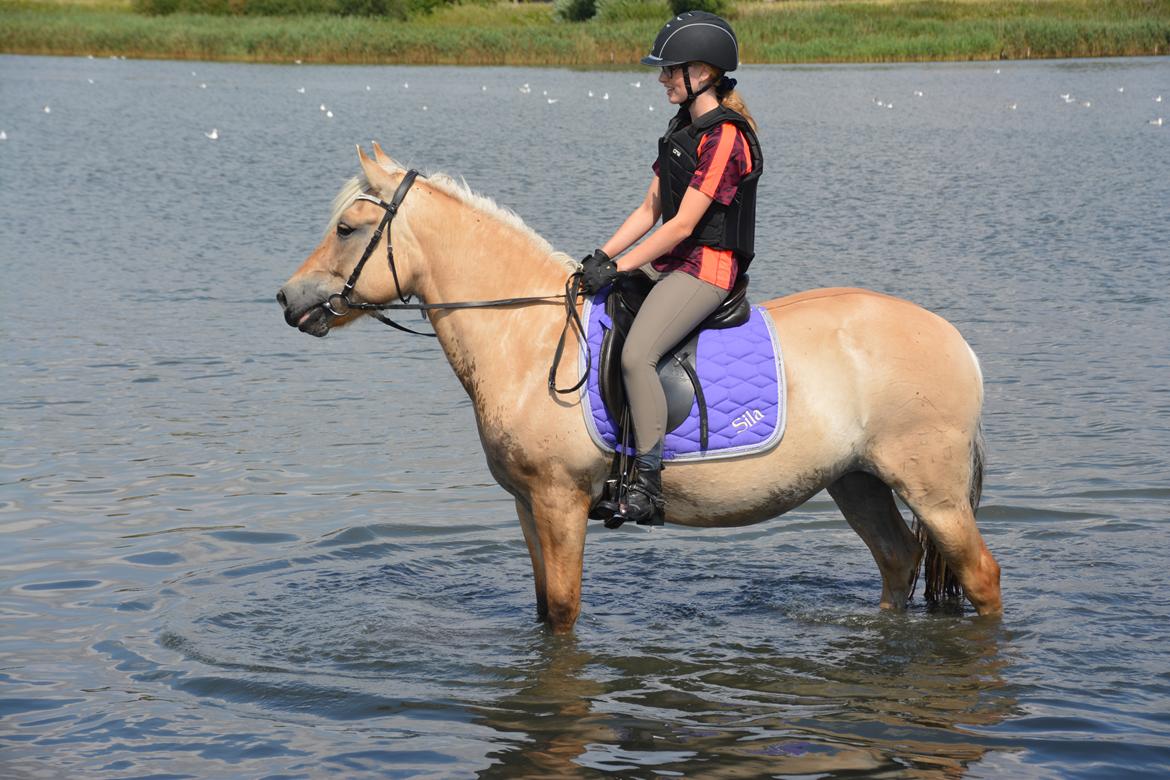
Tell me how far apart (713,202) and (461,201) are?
133cm

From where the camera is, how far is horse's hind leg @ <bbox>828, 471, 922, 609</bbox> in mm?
7508

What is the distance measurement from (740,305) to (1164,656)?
116 inches

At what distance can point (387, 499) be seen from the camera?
10.0 m

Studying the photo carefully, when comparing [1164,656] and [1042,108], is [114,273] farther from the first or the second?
[1042,108]

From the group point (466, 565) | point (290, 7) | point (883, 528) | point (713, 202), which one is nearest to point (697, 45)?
point (713, 202)

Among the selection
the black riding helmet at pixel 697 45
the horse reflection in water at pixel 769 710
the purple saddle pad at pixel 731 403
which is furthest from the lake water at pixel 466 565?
the black riding helmet at pixel 697 45

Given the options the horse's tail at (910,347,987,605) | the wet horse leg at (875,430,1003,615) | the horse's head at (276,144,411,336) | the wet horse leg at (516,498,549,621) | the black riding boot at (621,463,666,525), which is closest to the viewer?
the black riding boot at (621,463,666,525)

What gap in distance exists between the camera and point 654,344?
6484 mm

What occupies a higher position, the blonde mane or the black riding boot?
the blonde mane

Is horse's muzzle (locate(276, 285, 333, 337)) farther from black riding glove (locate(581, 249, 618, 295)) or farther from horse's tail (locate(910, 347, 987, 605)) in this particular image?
horse's tail (locate(910, 347, 987, 605))

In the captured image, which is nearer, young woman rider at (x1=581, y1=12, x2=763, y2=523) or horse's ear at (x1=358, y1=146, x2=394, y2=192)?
young woman rider at (x1=581, y1=12, x2=763, y2=523)

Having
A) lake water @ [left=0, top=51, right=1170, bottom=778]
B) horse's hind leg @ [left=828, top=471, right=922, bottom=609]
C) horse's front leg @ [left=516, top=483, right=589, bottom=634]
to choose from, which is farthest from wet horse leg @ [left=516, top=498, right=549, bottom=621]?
horse's hind leg @ [left=828, top=471, right=922, bottom=609]

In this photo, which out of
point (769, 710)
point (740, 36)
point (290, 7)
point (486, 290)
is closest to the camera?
point (769, 710)

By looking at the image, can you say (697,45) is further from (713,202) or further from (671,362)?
(671,362)
